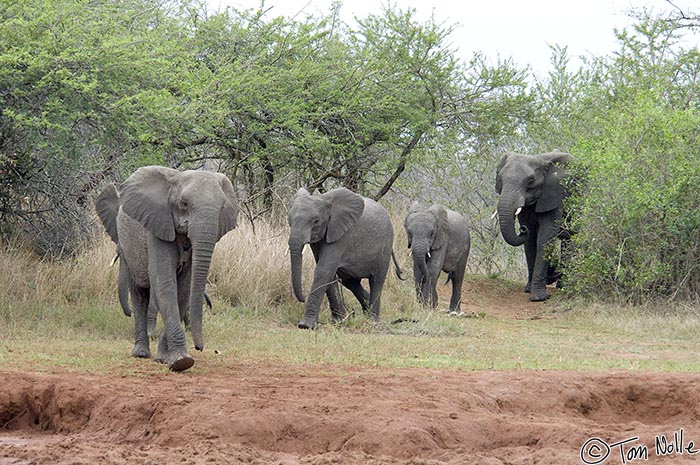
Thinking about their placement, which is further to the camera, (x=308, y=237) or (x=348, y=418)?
(x=308, y=237)

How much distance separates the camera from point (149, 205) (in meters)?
8.80

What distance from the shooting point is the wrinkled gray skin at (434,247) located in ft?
49.9

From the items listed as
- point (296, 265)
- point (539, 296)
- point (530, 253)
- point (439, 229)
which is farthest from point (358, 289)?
point (530, 253)

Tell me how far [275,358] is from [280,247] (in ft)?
16.7

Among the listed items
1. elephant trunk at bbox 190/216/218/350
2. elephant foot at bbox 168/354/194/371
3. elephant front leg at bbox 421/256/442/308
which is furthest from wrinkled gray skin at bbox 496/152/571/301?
elephant foot at bbox 168/354/194/371

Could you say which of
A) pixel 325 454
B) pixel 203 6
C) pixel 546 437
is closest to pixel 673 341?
pixel 546 437

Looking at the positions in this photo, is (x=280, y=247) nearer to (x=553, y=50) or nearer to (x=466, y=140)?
(x=466, y=140)

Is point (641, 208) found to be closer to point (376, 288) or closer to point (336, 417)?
point (376, 288)

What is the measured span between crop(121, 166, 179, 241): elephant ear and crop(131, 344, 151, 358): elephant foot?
4.49ft

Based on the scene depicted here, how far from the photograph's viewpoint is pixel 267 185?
19.9m

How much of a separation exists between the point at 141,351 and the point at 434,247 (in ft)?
22.7

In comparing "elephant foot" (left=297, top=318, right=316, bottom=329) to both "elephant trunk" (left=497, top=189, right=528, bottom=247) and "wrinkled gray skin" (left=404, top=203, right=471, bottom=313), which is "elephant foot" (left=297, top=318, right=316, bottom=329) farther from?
"elephant trunk" (left=497, top=189, right=528, bottom=247)

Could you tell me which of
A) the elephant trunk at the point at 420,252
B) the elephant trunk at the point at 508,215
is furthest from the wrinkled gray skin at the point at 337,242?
the elephant trunk at the point at 508,215

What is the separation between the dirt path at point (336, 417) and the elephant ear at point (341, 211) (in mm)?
4722
